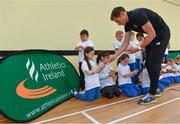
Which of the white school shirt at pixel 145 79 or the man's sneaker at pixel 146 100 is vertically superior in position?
the white school shirt at pixel 145 79

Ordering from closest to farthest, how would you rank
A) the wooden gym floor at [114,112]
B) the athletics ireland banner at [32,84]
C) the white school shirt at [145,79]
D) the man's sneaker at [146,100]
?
the athletics ireland banner at [32,84], the wooden gym floor at [114,112], the man's sneaker at [146,100], the white school shirt at [145,79]

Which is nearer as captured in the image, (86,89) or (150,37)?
(150,37)

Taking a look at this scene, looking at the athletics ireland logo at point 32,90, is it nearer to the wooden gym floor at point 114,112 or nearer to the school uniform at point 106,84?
the wooden gym floor at point 114,112

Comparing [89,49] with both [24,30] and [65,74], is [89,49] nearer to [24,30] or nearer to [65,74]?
[65,74]

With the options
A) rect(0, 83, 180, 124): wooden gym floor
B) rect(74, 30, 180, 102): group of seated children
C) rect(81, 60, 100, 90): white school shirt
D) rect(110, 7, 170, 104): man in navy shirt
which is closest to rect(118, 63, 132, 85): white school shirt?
rect(74, 30, 180, 102): group of seated children

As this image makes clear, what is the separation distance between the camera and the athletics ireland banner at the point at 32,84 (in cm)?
253

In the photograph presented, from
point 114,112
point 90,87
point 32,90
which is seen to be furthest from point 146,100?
point 32,90

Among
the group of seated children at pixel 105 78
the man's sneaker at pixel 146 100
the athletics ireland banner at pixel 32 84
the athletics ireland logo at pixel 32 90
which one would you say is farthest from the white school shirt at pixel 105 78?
the athletics ireland logo at pixel 32 90

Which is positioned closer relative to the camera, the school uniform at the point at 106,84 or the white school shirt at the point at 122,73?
the school uniform at the point at 106,84

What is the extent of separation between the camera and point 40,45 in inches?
199

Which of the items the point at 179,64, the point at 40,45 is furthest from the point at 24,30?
the point at 179,64

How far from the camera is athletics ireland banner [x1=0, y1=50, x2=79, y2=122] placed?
2531mm

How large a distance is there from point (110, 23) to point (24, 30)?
2.30 m

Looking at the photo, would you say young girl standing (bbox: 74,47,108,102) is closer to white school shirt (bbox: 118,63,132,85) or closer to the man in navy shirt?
white school shirt (bbox: 118,63,132,85)
